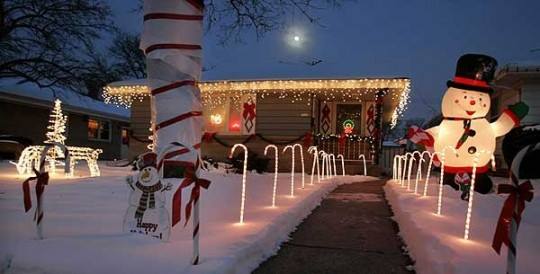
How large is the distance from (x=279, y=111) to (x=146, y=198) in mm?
12804

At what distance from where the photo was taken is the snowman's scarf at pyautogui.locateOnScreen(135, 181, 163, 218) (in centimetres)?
398

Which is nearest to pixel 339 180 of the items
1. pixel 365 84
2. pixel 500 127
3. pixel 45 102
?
pixel 365 84

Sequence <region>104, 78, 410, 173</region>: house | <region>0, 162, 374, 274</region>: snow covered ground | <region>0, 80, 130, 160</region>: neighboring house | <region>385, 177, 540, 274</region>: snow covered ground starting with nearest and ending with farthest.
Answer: <region>0, 162, 374, 274</region>: snow covered ground
<region>385, 177, 540, 274</region>: snow covered ground
<region>104, 78, 410, 173</region>: house
<region>0, 80, 130, 160</region>: neighboring house

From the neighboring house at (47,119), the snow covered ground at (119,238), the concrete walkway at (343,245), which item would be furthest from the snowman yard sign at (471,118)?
the neighboring house at (47,119)

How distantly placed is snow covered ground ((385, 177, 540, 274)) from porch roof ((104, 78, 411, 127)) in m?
7.81

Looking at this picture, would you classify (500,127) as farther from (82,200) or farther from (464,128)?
(82,200)

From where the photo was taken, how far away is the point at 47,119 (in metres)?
23.2

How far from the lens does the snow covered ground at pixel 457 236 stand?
361 centimetres

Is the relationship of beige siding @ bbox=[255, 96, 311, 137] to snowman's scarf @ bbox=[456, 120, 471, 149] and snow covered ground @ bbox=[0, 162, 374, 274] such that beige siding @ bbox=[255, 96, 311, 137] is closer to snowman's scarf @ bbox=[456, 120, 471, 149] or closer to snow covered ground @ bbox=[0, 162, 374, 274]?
snowman's scarf @ bbox=[456, 120, 471, 149]

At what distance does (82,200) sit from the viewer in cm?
630

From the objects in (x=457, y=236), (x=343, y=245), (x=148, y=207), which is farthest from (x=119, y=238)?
(x=457, y=236)

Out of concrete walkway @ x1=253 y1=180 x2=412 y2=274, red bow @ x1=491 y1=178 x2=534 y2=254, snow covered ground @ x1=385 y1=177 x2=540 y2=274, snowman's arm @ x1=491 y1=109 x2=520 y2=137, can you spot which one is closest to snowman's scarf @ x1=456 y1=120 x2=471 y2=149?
snowman's arm @ x1=491 y1=109 x2=520 y2=137

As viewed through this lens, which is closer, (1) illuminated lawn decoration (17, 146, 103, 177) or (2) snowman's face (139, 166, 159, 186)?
(2) snowman's face (139, 166, 159, 186)

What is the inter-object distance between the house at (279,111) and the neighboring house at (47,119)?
470 cm
